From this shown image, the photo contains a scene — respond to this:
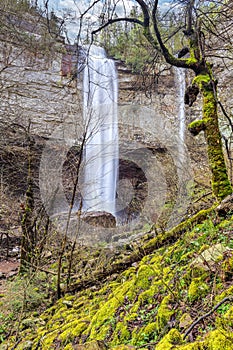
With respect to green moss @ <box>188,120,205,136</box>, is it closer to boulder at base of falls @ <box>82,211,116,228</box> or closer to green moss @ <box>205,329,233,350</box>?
green moss @ <box>205,329,233,350</box>

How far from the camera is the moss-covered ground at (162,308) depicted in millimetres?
1375

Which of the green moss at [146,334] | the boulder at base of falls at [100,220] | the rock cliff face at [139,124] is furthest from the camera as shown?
the boulder at base of falls at [100,220]

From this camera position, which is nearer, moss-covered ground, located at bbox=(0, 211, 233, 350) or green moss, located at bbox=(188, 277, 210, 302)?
moss-covered ground, located at bbox=(0, 211, 233, 350)

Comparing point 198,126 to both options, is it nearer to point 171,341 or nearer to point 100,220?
point 171,341

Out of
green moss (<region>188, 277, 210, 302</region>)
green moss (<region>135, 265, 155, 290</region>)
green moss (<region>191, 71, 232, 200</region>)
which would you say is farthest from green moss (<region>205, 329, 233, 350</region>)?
green moss (<region>191, 71, 232, 200</region>)

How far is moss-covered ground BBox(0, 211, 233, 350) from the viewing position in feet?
4.51

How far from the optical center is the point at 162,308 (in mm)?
1753

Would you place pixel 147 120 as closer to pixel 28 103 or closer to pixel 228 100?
pixel 228 100

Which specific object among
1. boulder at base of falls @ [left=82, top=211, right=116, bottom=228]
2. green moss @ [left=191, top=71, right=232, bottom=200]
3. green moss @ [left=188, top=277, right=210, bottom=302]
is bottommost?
boulder at base of falls @ [left=82, top=211, right=116, bottom=228]

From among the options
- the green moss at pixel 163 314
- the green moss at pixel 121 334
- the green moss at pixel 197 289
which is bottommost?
the green moss at pixel 121 334

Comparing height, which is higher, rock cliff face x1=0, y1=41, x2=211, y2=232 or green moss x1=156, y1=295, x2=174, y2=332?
rock cliff face x1=0, y1=41, x2=211, y2=232

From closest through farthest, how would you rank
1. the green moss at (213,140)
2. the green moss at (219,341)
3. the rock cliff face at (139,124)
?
1. the green moss at (219,341)
2. the green moss at (213,140)
3. the rock cliff face at (139,124)

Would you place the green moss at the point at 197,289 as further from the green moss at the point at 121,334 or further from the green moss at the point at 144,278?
the green moss at the point at 144,278

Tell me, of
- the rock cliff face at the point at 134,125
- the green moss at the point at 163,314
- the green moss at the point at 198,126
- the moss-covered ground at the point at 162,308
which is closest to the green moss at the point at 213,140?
the green moss at the point at 198,126
